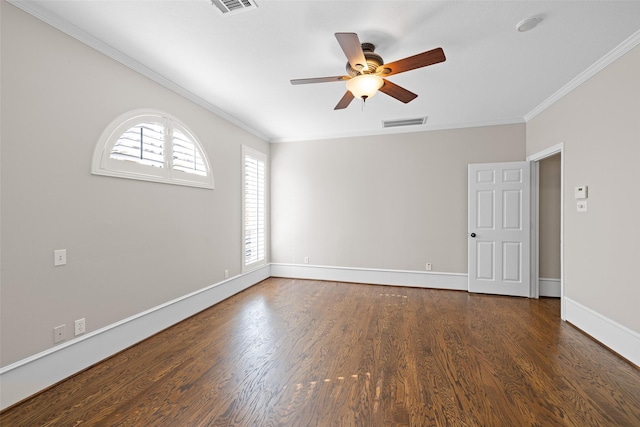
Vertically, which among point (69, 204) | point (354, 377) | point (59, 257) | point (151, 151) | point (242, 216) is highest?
point (151, 151)

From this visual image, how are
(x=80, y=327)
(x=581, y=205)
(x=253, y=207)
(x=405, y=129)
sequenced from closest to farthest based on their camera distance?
Answer: (x=80, y=327), (x=581, y=205), (x=405, y=129), (x=253, y=207)

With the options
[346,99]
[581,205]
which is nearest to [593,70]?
[581,205]

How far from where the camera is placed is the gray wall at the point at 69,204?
6.09 ft

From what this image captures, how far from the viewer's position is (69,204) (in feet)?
7.11

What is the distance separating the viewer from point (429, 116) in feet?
13.6

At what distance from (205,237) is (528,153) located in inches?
192

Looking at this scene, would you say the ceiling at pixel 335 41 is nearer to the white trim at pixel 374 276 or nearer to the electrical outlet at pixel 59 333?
the electrical outlet at pixel 59 333

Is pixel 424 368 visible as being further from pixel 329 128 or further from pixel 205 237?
pixel 329 128

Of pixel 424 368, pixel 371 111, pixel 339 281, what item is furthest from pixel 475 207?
pixel 424 368

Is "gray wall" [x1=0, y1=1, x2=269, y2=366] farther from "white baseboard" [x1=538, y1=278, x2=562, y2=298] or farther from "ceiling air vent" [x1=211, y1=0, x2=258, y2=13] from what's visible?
"white baseboard" [x1=538, y1=278, x2=562, y2=298]

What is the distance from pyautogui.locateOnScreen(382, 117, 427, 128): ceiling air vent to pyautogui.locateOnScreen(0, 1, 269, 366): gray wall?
3.01 meters

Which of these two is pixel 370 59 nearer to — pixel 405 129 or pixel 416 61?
pixel 416 61

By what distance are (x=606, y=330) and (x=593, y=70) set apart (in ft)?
8.32

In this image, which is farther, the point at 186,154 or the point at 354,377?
the point at 186,154
